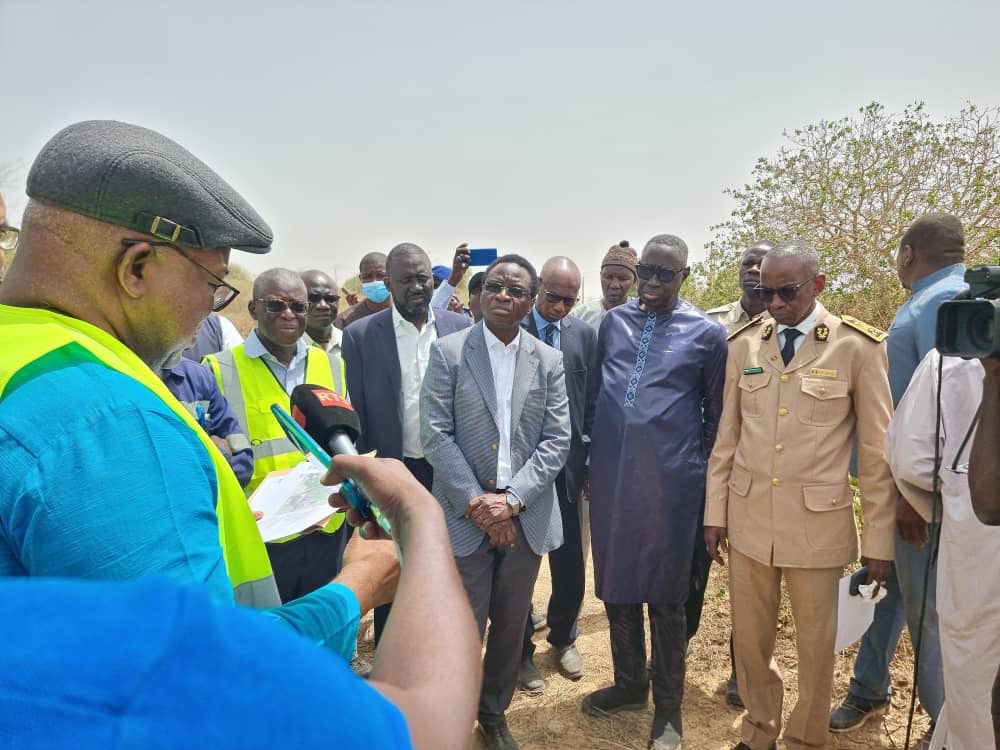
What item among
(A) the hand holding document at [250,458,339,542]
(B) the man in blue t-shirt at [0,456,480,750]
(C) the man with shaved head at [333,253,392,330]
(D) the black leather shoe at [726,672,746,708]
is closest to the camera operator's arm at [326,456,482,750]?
(B) the man in blue t-shirt at [0,456,480,750]

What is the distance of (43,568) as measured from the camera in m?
0.76

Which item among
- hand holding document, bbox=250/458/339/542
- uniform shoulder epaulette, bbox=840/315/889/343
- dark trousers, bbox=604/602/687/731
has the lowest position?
dark trousers, bbox=604/602/687/731

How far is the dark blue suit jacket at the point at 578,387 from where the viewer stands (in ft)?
13.0

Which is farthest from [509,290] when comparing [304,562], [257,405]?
[304,562]

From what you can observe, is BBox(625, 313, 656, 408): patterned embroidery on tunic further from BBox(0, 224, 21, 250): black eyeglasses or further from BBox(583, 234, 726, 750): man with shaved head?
BBox(0, 224, 21, 250): black eyeglasses

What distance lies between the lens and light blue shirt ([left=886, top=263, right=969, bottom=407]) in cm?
329

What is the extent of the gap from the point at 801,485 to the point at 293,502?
208cm

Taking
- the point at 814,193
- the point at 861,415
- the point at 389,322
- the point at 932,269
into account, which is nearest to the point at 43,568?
the point at 861,415

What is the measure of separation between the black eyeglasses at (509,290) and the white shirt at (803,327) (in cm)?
122

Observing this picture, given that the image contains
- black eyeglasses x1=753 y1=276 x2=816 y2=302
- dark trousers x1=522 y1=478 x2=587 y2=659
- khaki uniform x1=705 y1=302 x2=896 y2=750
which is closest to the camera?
khaki uniform x1=705 y1=302 x2=896 y2=750

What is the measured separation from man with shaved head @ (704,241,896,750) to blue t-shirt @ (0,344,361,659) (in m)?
2.64

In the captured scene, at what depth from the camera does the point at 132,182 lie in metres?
1.08

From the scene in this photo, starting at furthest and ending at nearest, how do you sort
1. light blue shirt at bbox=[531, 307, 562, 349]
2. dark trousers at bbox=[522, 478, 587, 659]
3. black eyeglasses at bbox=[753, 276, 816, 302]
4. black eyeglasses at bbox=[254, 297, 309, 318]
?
light blue shirt at bbox=[531, 307, 562, 349] → dark trousers at bbox=[522, 478, 587, 659] → black eyeglasses at bbox=[254, 297, 309, 318] → black eyeglasses at bbox=[753, 276, 816, 302]

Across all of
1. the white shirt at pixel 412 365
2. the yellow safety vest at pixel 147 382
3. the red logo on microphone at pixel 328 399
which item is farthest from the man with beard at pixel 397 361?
the yellow safety vest at pixel 147 382
